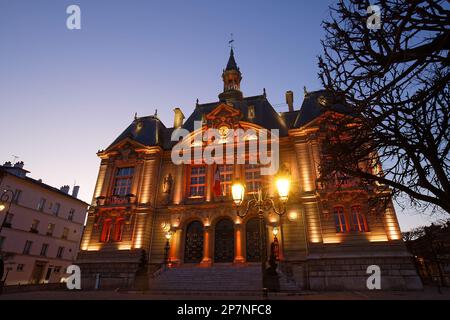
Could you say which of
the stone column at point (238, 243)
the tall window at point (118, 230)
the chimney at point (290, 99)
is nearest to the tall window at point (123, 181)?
the tall window at point (118, 230)

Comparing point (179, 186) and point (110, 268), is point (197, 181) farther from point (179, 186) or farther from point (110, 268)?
point (110, 268)

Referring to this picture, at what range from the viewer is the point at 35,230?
3406 centimetres

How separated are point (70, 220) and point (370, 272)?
40939mm

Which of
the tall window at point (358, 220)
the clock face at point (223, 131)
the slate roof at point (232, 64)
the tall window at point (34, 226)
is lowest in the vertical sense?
the tall window at point (358, 220)

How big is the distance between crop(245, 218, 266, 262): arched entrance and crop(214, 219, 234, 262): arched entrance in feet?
4.01

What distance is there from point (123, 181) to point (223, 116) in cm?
1139

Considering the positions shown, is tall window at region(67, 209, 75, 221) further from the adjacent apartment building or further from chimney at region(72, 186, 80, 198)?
chimney at region(72, 186, 80, 198)

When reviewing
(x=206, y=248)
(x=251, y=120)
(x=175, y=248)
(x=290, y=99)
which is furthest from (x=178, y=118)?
(x=206, y=248)

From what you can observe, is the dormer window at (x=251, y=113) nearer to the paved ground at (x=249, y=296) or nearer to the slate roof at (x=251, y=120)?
the slate roof at (x=251, y=120)

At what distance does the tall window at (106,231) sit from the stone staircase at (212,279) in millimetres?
6997

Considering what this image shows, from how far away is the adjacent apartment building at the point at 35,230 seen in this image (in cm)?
3043

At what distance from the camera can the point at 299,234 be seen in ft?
61.5

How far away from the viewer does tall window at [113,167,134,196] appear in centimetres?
2405
